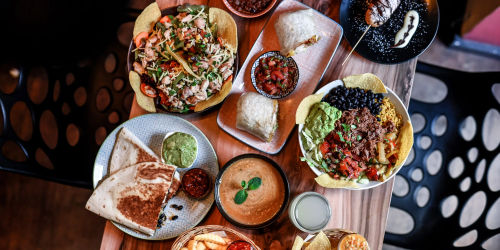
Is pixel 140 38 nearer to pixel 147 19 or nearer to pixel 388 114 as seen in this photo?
pixel 147 19

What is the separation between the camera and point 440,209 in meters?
2.73

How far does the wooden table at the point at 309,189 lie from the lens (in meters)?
2.28

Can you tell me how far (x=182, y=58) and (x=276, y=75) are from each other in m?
0.58

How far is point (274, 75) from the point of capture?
90.5 inches

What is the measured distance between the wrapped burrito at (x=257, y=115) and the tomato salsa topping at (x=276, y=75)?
77mm

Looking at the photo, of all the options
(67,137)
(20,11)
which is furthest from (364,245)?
(20,11)

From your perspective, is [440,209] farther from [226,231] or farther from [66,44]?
[66,44]

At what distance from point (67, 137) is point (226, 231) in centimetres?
137

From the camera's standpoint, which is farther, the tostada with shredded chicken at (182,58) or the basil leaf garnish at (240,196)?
the tostada with shredded chicken at (182,58)

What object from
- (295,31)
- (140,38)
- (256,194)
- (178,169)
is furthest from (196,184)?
(295,31)

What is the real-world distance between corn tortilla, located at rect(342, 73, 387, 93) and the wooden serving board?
7.0 inches

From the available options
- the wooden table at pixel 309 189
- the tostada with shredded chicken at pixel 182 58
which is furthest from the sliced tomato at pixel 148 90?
the wooden table at pixel 309 189

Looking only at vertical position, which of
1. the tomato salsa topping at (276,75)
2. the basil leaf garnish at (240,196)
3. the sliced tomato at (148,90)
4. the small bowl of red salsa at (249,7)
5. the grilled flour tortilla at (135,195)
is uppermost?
the small bowl of red salsa at (249,7)

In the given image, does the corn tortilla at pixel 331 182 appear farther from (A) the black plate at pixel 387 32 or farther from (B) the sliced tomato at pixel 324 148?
(A) the black plate at pixel 387 32
